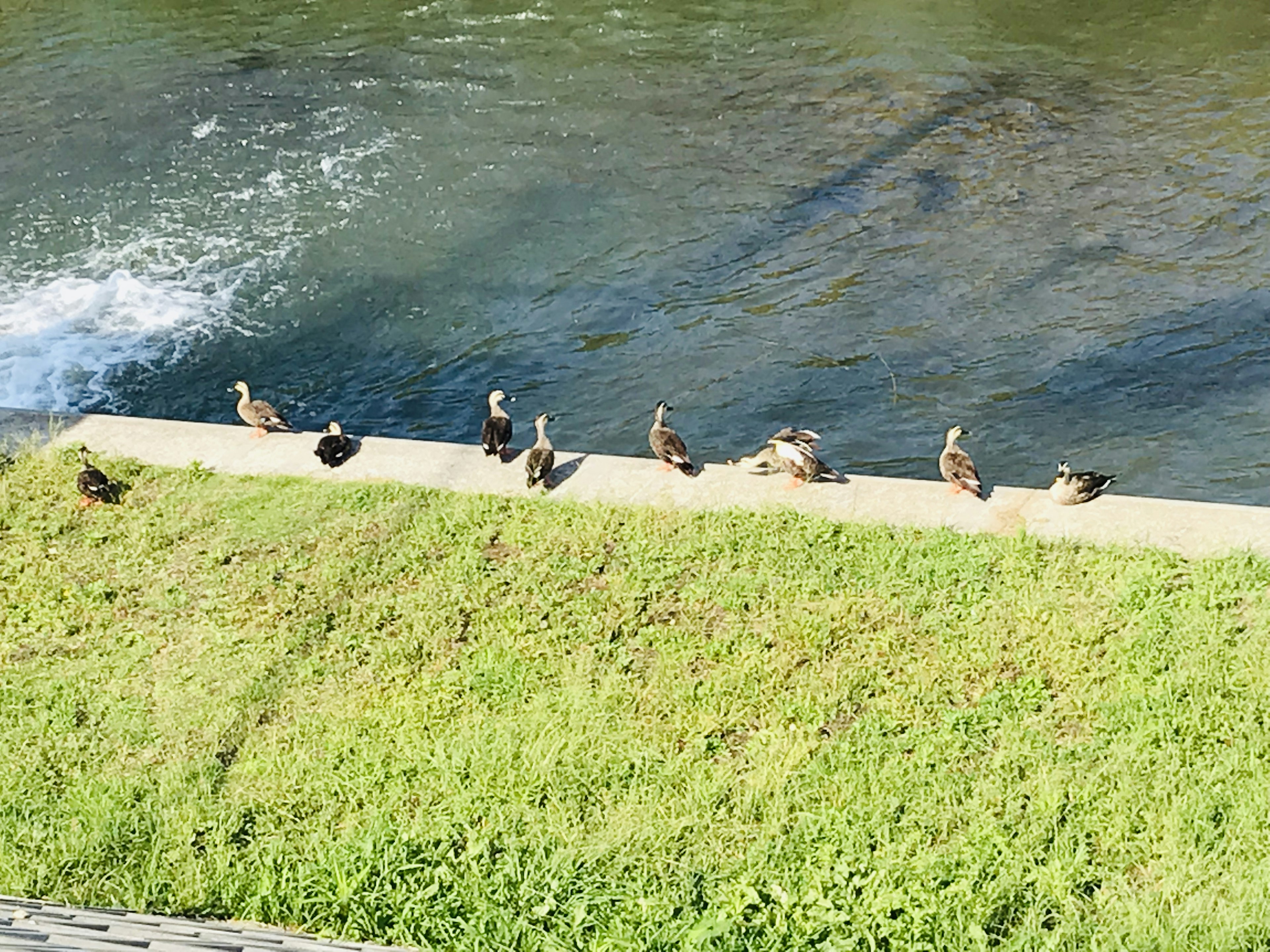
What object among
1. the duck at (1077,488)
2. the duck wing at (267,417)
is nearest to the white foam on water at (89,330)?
the duck wing at (267,417)

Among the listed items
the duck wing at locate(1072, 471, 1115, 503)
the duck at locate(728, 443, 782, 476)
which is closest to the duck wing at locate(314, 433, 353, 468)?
the duck at locate(728, 443, 782, 476)

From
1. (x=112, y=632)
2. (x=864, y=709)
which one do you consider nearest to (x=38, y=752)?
(x=112, y=632)

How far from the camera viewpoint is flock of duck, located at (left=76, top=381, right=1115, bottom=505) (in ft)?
32.6

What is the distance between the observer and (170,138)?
2022 centimetres

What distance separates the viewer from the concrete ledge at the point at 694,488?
373 inches

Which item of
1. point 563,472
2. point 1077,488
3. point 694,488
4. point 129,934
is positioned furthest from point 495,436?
point 129,934

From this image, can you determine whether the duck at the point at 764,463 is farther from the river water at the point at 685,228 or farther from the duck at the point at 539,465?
the river water at the point at 685,228

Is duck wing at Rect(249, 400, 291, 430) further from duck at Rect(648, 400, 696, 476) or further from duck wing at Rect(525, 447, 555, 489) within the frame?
duck at Rect(648, 400, 696, 476)

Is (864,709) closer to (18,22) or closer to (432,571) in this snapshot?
(432,571)

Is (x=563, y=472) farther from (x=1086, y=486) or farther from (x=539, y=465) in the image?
(x=1086, y=486)

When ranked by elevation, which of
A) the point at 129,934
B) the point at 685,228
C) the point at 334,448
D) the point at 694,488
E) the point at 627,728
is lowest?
the point at 685,228

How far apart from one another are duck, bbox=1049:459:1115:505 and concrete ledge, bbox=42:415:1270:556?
60 millimetres

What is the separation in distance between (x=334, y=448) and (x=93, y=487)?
177cm

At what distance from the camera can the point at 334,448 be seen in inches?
432
